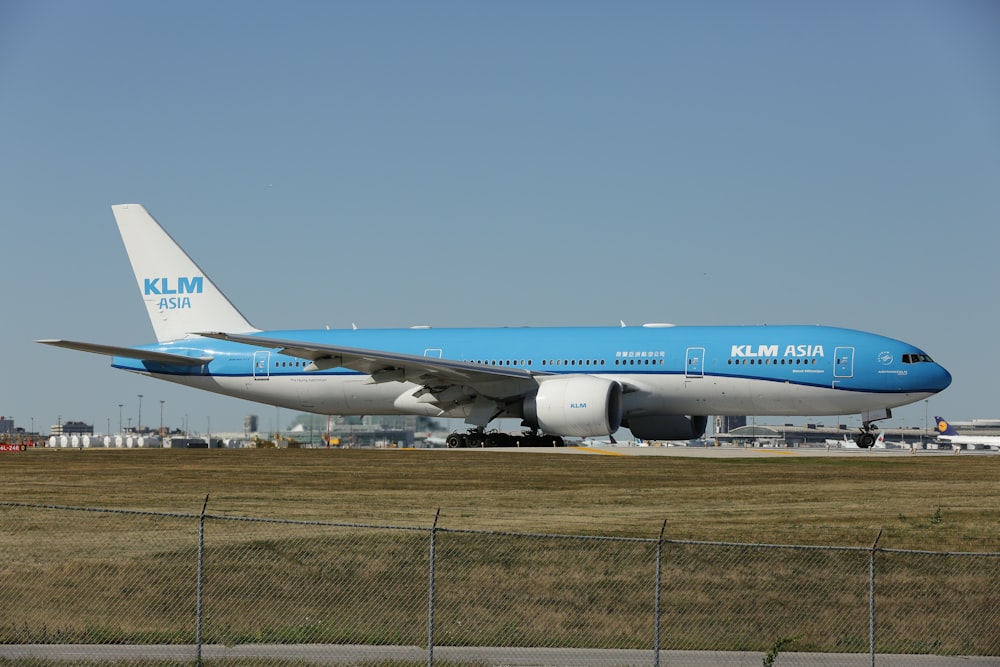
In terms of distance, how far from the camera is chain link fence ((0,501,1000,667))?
49.9 ft

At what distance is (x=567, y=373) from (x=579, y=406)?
153 inches

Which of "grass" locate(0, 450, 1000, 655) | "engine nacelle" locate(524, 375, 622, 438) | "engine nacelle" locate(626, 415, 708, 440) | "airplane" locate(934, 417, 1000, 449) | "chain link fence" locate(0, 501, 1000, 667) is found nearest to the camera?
"chain link fence" locate(0, 501, 1000, 667)

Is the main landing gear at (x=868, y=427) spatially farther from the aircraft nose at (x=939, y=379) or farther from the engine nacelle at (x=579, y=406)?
the engine nacelle at (x=579, y=406)

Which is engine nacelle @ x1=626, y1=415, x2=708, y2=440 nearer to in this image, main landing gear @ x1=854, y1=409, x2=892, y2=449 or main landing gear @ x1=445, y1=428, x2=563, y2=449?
main landing gear @ x1=445, y1=428, x2=563, y2=449

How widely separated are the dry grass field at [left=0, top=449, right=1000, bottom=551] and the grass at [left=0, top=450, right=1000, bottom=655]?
0.40ft

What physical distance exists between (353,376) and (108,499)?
26436mm

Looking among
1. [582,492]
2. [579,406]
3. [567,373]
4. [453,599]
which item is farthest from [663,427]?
[453,599]

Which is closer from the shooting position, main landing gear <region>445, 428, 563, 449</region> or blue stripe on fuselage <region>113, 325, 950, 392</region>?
blue stripe on fuselage <region>113, 325, 950, 392</region>

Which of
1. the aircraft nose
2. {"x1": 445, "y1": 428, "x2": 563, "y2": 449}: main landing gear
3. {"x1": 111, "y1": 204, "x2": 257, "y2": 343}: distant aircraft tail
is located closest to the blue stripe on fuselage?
the aircraft nose

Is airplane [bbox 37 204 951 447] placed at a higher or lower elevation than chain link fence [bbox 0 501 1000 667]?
higher

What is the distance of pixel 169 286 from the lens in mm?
58906

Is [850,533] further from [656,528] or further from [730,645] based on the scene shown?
[730,645]

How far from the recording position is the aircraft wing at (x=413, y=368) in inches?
1809

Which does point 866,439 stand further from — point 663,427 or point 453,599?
point 453,599
